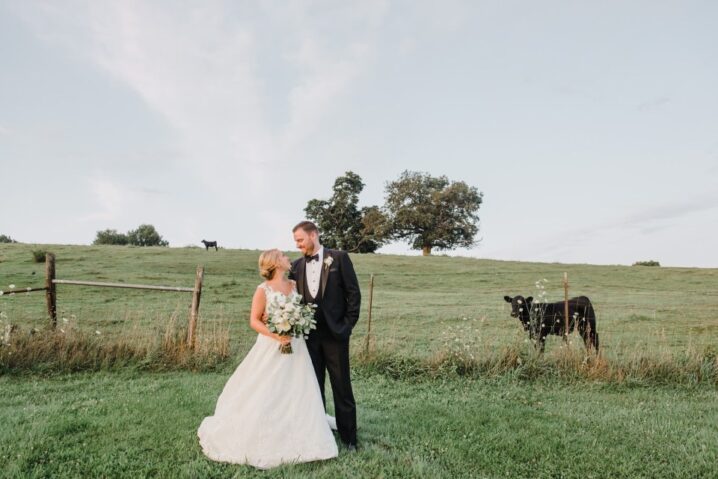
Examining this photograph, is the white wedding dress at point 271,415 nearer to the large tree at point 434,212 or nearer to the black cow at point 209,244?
the black cow at point 209,244

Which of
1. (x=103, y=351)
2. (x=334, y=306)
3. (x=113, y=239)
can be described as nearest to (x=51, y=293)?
(x=103, y=351)

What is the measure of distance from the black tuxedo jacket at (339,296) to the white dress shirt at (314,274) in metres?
0.06

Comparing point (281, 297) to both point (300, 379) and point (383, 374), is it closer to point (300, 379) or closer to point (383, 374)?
point (300, 379)

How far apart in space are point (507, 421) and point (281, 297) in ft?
12.4

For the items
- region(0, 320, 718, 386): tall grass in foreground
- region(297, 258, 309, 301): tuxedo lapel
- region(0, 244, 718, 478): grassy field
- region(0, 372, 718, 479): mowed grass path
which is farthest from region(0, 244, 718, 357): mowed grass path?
region(297, 258, 309, 301): tuxedo lapel

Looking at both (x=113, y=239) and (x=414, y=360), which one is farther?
(x=113, y=239)

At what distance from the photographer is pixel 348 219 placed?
59.4 metres

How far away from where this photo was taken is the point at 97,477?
486 centimetres

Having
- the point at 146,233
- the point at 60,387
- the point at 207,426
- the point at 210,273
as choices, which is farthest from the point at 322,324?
the point at 146,233

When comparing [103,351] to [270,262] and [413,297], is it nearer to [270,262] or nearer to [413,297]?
[270,262]

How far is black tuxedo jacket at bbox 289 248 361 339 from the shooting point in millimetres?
5719

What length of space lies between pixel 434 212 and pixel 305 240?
50142 mm

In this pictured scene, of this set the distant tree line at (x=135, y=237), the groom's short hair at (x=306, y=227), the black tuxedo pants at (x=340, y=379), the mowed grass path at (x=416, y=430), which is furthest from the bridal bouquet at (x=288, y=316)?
the distant tree line at (x=135, y=237)

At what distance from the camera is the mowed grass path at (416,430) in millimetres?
5199
